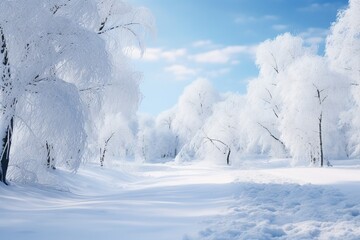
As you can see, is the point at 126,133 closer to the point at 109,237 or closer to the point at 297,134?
the point at 297,134

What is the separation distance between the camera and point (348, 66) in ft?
56.6

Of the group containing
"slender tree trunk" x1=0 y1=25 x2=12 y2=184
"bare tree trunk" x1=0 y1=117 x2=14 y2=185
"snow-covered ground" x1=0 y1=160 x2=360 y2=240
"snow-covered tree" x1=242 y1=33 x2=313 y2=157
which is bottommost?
"snow-covered ground" x1=0 y1=160 x2=360 y2=240

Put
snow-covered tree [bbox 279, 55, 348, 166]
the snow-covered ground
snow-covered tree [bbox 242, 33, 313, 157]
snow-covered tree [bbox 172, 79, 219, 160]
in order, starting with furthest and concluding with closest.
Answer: snow-covered tree [bbox 172, 79, 219, 160] → snow-covered tree [bbox 242, 33, 313, 157] → snow-covered tree [bbox 279, 55, 348, 166] → the snow-covered ground

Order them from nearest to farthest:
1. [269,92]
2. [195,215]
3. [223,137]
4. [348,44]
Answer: [195,215] → [348,44] → [269,92] → [223,137]

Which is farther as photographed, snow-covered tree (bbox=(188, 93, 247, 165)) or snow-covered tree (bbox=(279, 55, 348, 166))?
snow-covered tree (bbox=(188, 93, 247, 165))

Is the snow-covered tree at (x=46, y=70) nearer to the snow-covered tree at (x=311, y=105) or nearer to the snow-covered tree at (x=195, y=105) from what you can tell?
the snow-covered tree at (x=311, y=105)

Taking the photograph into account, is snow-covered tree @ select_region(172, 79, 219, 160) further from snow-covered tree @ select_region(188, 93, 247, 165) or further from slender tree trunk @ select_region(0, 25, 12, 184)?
slender tree trunk @ select_region(0, 25, 12, 184)

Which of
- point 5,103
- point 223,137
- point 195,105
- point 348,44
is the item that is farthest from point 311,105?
point 195,105

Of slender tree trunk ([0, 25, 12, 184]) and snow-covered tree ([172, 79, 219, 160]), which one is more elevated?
snow-covered tree ([172, 79, 219, 160])

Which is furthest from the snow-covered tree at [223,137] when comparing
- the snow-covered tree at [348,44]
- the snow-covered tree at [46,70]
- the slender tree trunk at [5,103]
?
the slender tree trunk at [5,103]

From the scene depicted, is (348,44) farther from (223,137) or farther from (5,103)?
(223,137)

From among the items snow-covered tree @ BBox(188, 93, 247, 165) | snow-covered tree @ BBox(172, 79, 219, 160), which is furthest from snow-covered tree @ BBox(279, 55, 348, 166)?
snow-covered tree @ BBox(172, 79, 219, 160)

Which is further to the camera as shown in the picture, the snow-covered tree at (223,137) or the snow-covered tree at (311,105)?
the snow-covered tree at (223,137)

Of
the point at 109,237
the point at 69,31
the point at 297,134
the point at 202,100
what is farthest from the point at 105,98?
the point at 202,100
